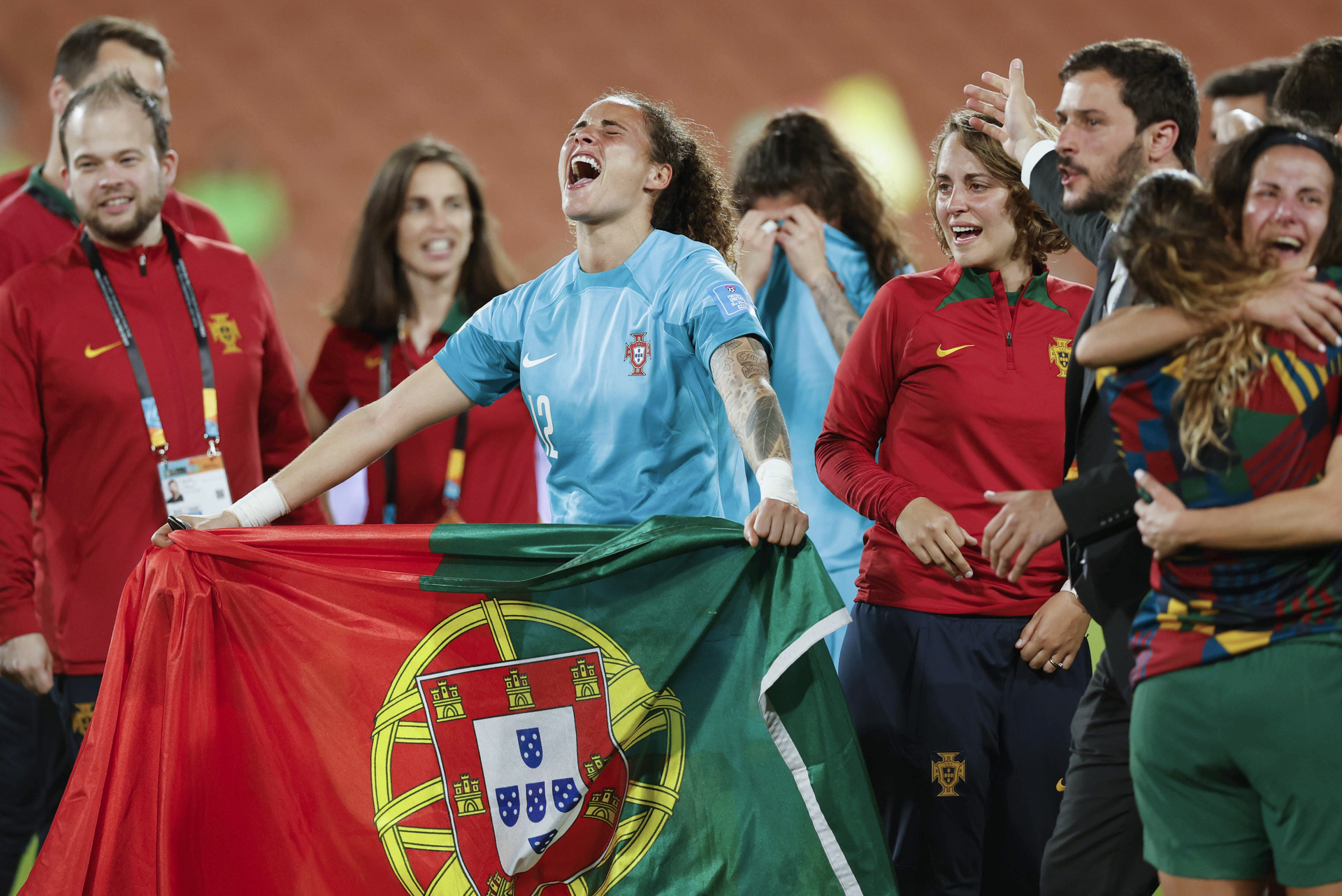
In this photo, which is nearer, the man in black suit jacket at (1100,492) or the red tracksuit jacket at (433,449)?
the man in black suit jacket at (1100,492)

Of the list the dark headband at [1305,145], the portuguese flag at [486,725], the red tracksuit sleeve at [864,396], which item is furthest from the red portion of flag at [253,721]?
the dark headband at [1305,145]

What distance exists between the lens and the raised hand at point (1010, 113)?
243 centimetres

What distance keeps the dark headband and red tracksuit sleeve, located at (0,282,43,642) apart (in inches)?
105

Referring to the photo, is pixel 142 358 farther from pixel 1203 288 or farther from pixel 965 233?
pixel 1203 288

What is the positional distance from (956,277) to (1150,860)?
1240mm

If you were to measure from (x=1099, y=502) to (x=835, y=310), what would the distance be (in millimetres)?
1507

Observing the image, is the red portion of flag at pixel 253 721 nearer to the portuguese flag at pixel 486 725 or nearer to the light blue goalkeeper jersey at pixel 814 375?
the portuguese flag at pixel 486 725

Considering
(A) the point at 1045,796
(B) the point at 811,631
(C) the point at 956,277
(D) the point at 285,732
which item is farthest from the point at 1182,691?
(D) the point at 285,732

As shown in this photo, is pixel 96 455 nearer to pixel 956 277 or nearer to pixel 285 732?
pixel 285 732

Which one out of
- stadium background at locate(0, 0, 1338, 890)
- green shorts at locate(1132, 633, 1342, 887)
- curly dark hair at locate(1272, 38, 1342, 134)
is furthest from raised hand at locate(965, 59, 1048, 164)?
stadium background at locate(0, 0, 1338, 890)

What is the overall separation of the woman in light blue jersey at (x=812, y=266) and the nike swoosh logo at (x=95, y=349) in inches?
62.7

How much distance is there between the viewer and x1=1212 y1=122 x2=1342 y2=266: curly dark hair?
162 cm

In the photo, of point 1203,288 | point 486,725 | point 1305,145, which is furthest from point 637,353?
point 1305,145

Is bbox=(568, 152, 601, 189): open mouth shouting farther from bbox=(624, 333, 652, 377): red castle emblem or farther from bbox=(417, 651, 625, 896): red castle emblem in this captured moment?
bbox=(417, 651, 625, 896): red castle emblem
